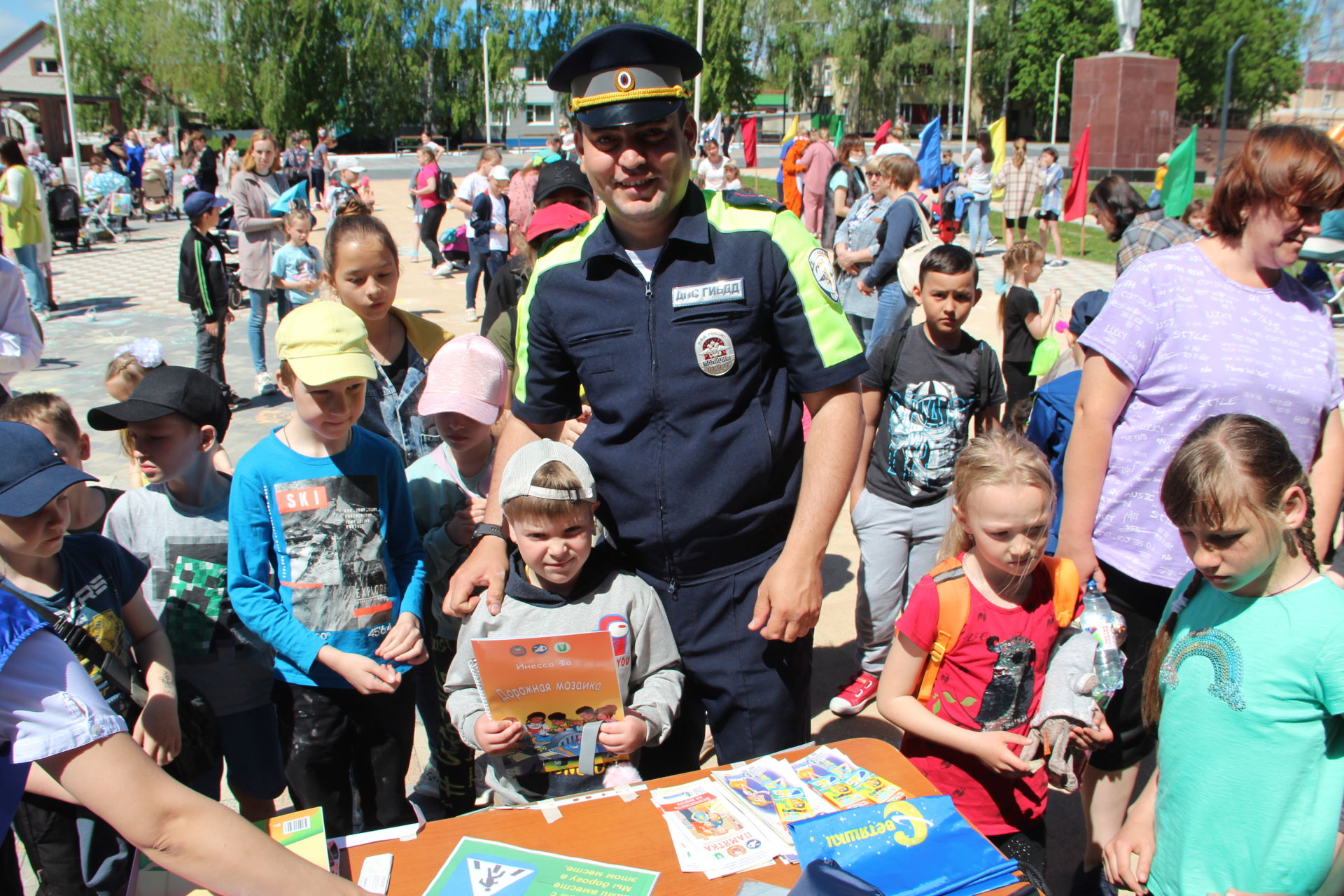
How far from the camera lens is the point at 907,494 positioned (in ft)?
12.0

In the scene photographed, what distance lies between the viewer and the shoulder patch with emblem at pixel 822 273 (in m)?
2.10

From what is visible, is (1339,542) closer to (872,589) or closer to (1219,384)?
(872,589)

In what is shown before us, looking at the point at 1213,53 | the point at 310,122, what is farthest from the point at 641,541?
the point at 1213,53

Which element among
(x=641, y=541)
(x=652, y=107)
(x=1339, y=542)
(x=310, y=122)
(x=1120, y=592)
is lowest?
(x=1339, y=542)

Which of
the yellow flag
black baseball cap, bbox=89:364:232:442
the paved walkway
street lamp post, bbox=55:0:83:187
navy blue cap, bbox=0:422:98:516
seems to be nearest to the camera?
navy blue cap, bbox=0:422:98:516

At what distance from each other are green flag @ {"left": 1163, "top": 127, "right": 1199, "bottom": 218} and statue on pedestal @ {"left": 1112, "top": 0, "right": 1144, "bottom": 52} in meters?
16.4

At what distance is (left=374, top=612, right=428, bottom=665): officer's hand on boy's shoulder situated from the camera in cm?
249

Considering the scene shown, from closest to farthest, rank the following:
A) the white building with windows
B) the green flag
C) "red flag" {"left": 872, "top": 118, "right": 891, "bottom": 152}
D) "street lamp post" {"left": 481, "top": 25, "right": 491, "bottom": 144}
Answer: the green flag, "red flag" {"left": 872, "top": 118, "right": 891, "bottom": 152}, "street lamp post" {"left": 481, "top": 25, "right": 491, "bottom": 144}, the white building with windows

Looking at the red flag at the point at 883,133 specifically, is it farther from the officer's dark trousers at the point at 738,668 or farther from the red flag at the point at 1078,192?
the officer's dark trousers at the point at 738,668

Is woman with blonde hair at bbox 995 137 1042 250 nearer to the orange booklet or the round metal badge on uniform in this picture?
the round metal badge on uniform

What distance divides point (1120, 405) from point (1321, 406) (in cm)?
45

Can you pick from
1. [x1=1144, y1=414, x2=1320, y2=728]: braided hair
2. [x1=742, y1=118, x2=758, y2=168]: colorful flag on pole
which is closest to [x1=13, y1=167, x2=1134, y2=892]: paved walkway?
[x1=1144, y1=414, x2=1320, y2=728]: braided hair

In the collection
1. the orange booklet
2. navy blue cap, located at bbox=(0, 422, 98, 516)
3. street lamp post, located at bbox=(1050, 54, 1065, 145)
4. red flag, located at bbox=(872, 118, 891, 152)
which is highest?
street lamp post, located at bbox=(1050, 54, 1065, 145)

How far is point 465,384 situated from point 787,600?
54.2 inches
